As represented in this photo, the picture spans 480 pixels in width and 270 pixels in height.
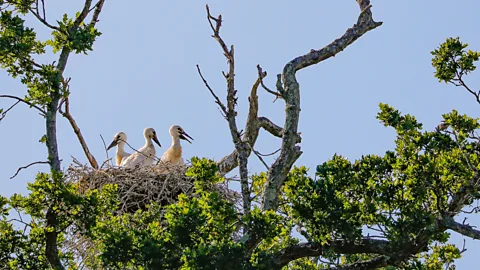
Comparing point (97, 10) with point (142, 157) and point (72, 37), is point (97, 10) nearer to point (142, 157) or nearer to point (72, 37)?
point (72, 37)

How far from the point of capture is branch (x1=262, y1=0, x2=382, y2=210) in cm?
1021

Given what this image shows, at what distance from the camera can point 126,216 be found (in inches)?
411

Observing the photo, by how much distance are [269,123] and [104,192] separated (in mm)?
2381

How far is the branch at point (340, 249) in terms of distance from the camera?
973 cm

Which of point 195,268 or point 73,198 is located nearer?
point 195,268

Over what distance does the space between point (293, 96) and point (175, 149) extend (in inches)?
238

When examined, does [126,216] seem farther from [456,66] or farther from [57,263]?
[456,66]

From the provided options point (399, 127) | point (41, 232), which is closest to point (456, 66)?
point (399, 127)

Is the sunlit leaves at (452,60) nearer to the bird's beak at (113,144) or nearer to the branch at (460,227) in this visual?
the branch at (460,227)

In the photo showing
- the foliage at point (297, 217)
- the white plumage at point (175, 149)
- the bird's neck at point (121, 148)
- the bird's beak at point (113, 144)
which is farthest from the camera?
the bird's beak at point (113, 144)

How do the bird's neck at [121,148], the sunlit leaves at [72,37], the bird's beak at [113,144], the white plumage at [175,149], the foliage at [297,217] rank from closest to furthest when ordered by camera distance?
the foliage at [297,217]
the sunlit leaves at [72,37]
the white plumage at [175,149]
the bird's neck at [121,148]
the bird's beak at [113,144]

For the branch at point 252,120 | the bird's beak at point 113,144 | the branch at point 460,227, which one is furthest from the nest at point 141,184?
the branch at point 460,227

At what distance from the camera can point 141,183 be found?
1404 centimetres

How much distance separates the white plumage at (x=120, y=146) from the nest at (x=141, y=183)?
263 cm
